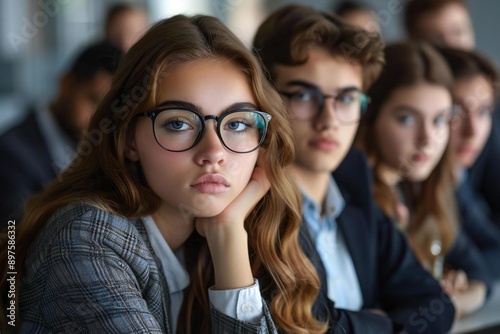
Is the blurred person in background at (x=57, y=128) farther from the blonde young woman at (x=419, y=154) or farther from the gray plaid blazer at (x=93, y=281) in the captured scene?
the gray plaid blazer at (x=93, y=281)

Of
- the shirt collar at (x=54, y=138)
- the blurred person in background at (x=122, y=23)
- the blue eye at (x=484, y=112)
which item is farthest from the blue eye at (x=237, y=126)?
the blurred person in background at (x=122, y=23)

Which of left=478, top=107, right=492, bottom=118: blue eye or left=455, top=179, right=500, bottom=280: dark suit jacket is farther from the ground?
left=478, top=107, right=492, bottom=118: blue eye

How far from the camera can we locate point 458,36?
7.51 ft

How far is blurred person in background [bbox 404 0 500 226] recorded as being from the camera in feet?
6.73

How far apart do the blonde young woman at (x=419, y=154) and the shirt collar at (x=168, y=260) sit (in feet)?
1.87

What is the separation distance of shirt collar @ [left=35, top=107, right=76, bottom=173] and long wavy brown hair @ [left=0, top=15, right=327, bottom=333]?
1.02 metres

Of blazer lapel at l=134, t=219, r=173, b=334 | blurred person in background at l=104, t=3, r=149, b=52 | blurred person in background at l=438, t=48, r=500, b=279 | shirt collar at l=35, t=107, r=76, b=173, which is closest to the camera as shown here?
blazer lapel at l=134, t=219, r=173, b=334

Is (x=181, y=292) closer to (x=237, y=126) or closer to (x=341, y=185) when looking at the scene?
(x=237, y=126)

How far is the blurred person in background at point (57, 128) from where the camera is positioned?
6.01 feet

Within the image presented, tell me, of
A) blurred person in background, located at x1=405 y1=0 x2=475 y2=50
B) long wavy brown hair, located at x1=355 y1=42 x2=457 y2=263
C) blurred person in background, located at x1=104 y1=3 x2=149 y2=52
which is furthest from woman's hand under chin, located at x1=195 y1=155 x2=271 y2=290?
blurred person in background, located at x1=104 y1=3 x2=149 y2=52

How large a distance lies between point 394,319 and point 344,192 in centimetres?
25

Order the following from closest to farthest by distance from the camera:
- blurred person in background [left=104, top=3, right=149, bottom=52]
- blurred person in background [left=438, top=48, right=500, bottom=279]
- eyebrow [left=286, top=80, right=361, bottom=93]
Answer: eyebrow [left=286, top=80, right=361, bottom=93]
blurred person in background [left=438, top=48, right=500, bottom=279]
blurred person in background [left=104, top=3, right=149, bottom=52]

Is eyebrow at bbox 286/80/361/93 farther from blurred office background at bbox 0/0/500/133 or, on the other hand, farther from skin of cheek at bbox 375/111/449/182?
blurred office background at bbox 0/0/500/133

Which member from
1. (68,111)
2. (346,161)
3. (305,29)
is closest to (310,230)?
(346,161)
